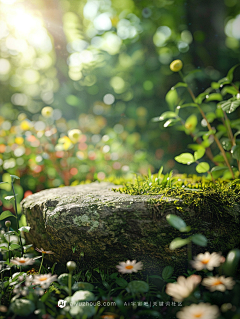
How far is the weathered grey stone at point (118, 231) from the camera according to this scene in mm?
1136

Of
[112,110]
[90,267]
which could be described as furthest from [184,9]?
[90,267]

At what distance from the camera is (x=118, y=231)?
3.78ft

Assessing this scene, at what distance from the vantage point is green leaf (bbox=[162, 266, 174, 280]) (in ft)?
3.66

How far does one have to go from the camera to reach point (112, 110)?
3.94 m

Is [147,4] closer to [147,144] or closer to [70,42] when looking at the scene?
[70,42]

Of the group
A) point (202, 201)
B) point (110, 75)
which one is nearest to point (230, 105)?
point (202, 201)

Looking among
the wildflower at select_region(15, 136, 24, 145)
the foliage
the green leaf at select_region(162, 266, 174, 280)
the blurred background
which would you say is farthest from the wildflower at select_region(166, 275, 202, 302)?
the wildflower at select_region(15, 136, 24, 145)

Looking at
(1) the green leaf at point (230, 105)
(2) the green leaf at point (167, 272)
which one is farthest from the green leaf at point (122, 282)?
(1) the green leaf at point (230, 105)

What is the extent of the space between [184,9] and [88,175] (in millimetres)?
2830

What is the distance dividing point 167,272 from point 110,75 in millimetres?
3493

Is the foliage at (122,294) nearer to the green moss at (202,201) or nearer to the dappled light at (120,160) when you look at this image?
the dappled light at (120,160)

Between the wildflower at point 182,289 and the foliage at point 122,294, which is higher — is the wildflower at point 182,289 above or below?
above

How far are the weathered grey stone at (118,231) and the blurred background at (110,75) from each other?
1.23 meters

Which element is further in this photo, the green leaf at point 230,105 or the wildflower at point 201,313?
the green leaf at point 230,105
